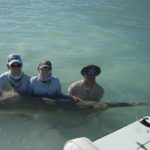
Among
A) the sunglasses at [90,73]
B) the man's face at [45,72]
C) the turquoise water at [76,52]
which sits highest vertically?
the man's face at [45,72]

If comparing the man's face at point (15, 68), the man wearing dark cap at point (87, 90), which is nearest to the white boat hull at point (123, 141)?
the man wearing dark cap at point (87, 90)

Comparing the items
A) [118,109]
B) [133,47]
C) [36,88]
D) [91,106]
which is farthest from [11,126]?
[133,47]

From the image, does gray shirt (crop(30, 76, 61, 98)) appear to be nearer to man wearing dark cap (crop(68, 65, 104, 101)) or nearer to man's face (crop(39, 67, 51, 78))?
man's face (crop(39, 67, 51, 78))

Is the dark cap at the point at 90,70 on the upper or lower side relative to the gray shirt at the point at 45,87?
upper

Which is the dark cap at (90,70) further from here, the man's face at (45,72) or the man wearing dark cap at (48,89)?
the man's face at (45,72)

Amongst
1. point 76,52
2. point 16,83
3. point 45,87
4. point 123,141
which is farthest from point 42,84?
point 76,52

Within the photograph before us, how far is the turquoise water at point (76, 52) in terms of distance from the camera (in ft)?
24.2

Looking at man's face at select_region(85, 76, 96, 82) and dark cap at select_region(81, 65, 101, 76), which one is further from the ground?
A: dark cap at select_region(81, 65, 101, 76)

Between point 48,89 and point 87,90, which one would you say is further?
point 87,90

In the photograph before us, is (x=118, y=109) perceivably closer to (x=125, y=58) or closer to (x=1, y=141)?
(x=1, y=141)

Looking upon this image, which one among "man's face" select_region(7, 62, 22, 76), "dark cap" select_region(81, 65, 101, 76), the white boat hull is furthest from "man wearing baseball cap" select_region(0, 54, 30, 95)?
the white boat hull

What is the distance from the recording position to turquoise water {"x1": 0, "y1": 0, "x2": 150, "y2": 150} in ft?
24.2

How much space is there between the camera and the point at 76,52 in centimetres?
1209

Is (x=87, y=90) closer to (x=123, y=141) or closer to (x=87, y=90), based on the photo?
(x=87, y=90)
